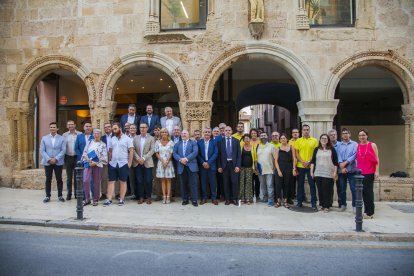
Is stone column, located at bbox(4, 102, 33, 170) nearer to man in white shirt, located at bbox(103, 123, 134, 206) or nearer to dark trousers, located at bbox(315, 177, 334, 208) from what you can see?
man in white shirt, located at bbox(103, 123, 134, 206)

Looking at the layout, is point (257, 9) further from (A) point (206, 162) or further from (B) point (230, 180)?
(B) point (230, 180)

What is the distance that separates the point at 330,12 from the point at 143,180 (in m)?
7.23

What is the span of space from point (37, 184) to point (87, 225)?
513cm

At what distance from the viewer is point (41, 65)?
10703mm

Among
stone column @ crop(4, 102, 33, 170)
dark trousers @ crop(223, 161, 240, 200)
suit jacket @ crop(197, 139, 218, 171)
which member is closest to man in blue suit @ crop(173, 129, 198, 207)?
suit jacket @ crop(197, 139, 218, 171)

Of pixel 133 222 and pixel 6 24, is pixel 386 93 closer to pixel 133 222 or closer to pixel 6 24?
pixel 133 222

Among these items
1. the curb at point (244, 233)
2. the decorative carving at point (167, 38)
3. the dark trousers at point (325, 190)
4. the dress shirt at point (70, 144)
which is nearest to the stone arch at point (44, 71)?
the dress shirt at point (70, 144)

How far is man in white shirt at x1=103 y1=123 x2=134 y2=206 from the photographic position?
8477mm

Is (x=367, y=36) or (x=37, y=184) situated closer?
(x=367, y=36)

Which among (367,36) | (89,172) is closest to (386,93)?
(367,36)

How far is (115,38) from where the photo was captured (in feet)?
33.9

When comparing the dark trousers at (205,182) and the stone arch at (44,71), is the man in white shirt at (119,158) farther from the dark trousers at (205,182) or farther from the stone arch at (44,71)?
the stone arch at (44,71)

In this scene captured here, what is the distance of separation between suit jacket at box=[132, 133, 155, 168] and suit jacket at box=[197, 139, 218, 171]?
120cm

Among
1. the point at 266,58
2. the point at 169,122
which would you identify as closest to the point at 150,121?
the point at 169,122
